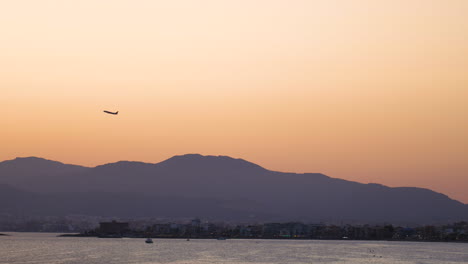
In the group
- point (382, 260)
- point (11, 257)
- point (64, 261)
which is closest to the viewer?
point (64, 261)

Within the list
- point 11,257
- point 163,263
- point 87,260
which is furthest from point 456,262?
point 11,257

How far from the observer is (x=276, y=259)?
148500 millimetres

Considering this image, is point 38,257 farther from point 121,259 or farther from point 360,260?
point 360,260

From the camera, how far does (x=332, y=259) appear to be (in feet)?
493

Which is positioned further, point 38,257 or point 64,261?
point 38,257

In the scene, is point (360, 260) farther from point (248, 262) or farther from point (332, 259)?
point (248, 262)

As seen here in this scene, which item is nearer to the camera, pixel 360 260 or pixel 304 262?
pixel 304 262

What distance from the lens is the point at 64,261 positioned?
132250 millimetres

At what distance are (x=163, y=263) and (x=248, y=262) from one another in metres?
14.4

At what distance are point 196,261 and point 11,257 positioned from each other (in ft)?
103

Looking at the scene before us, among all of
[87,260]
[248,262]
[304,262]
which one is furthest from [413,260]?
[87,260]

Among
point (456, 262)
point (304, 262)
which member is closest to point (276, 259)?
point (304, 262)

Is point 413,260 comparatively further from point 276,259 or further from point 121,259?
point 121,259

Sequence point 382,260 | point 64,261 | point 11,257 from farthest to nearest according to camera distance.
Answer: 1. point 382,260
2. point 11,257
3. point 64,261
